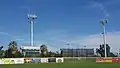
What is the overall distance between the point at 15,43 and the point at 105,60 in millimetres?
65741

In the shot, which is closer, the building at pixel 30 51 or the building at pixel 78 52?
the building at pixel 30 51

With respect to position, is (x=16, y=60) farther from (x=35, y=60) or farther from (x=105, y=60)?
(x=105, y=60)

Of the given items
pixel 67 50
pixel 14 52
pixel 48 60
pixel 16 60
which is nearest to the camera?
pixel 16 60

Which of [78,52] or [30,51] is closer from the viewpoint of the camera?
[30,51]

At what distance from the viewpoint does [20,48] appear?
157625 mm

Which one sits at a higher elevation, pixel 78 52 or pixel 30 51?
pixel 30 51

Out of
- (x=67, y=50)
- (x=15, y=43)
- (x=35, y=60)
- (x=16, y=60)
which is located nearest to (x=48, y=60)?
(x=35, y=60)

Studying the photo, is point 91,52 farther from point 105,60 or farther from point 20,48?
point 105,60

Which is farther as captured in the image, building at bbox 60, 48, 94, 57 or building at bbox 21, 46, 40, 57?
building at bbox 60, 48, 94, 57

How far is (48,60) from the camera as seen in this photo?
329 feet

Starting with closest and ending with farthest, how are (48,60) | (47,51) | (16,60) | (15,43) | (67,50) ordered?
1. (16,60)
2. (48,60)
3. (15,43)
4. (47,51)
5. (67,50)

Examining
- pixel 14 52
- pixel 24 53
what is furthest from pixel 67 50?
pixel 14 52

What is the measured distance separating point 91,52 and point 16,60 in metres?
108

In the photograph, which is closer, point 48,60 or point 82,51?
point 48,60
